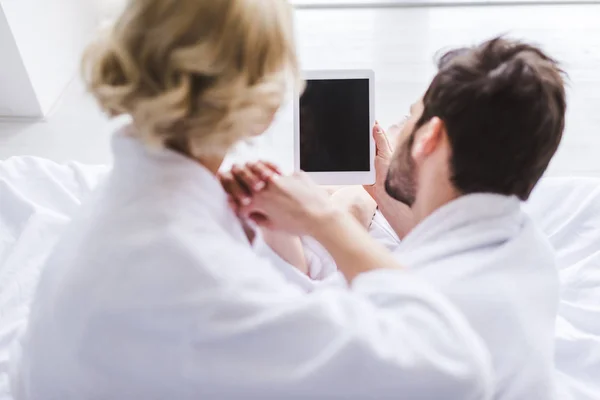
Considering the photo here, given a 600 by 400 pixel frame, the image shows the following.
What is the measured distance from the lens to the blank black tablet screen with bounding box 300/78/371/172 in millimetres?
1238

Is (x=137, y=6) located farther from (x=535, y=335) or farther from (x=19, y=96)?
(x=19, y=96)

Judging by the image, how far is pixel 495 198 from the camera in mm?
855

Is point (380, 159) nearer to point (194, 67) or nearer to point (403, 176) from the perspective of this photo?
point (403, 176)

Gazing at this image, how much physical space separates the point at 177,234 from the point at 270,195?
193mm

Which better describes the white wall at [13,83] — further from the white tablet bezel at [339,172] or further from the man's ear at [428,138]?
the man's ear at [428,138]

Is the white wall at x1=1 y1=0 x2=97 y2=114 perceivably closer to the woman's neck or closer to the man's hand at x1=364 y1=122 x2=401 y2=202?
the man's hand at x1=364 y1=122 x2=401 y2=202

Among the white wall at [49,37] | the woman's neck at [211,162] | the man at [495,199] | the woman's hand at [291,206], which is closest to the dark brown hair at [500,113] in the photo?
the man at [495,199]

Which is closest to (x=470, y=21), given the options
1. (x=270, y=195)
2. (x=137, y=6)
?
(x=270, y=195)

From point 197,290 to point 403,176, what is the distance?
421mm

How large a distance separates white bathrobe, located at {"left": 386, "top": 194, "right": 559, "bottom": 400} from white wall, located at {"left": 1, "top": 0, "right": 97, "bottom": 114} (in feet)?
3.42

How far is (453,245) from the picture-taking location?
2.74 ft

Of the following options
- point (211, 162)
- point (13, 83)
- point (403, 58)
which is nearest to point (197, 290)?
point (211, 162)

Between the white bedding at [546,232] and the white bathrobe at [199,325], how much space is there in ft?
1.09

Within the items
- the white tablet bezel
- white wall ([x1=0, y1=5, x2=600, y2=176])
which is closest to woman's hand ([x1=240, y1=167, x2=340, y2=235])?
the white tablet bezel
